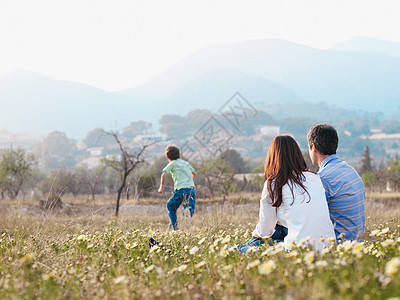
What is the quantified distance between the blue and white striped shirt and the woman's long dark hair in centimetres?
34

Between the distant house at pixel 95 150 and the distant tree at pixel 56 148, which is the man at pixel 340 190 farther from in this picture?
the distant tree at pixel 56 148

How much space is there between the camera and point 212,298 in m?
1.92

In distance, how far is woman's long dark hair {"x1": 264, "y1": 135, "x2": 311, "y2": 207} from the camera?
109 inches

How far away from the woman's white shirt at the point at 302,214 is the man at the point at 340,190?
374mm

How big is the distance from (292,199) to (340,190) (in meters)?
0.64

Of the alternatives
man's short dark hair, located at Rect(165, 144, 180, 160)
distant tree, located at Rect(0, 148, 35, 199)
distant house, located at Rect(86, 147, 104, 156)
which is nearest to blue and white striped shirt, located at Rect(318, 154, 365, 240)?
man's short dark hair, located at Rect(165, 144, 180, 160)

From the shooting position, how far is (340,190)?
3131mm

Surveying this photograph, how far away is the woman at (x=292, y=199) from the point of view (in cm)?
270

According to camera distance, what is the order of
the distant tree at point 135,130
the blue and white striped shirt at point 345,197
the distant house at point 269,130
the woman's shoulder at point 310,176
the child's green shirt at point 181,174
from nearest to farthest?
the woman's shoulder at point 310,176 < the blue and white striped shirt at point 345,197 < the child's green shirt at point 181,174 < the distant house at point 269,130 < the distant tree at point 135,130

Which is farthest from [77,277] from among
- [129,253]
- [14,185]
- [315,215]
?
[14,185]

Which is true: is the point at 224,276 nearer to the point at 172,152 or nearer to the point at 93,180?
the point at 172,152

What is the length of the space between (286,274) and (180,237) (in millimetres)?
2032

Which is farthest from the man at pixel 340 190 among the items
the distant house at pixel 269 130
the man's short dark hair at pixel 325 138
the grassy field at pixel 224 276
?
the distant house at pixel 269 130

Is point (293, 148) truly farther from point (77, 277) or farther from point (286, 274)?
point (77, 277)
